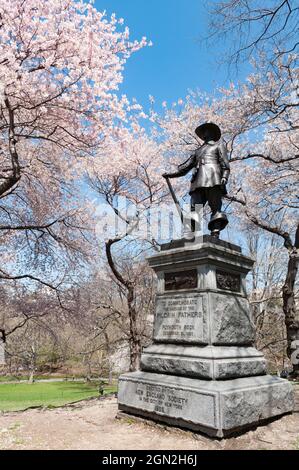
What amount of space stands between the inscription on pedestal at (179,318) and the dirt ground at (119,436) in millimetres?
1348

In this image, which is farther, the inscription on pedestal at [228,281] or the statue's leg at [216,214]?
the statue's leg at [216,214]

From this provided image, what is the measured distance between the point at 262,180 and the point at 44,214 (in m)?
8.81

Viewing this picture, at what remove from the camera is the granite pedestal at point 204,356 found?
4621 millimetres

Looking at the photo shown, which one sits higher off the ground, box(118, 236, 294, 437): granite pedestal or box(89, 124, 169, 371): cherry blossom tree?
box(89, 124, 169, 371): cherry blossom tree

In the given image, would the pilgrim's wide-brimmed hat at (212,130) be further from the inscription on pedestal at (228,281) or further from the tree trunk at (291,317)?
the tree trunk at (291,317)

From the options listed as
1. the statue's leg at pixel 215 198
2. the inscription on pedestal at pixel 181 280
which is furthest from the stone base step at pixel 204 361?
the statue's leg at pixel 215 198

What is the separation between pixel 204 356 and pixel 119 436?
1643 millimetres

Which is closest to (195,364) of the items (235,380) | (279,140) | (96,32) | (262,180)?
(235,380)

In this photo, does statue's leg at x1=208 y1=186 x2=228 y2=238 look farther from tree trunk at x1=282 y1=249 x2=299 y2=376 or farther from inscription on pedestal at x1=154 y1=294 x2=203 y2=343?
tree trunk at x1=282 y1=249 x2=299 y2=376

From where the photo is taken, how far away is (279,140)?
14.2m

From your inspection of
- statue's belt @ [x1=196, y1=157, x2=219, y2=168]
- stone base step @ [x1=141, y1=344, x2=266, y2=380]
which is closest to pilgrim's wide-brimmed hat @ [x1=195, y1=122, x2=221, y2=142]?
statue's belt @ [x1=196, y1=157, x2=219, y2=168]

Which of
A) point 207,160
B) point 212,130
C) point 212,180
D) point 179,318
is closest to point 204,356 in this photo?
point 179,318

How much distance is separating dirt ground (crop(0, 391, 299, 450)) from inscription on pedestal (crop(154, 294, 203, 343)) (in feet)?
4.42

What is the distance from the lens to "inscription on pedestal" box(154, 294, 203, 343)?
5.42m
